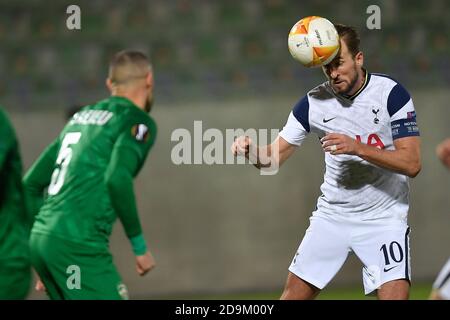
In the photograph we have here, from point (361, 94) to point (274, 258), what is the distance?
562cm

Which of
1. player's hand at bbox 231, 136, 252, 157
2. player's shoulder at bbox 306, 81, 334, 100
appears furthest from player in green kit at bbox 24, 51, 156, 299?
player's shoulder at bbox 306, 81, 334, 100

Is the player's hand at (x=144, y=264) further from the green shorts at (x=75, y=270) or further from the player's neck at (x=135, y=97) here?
the player's neck at (x=135, y=97)

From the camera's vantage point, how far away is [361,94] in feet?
16.8

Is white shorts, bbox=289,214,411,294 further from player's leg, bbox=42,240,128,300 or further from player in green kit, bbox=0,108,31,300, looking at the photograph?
player in green kit, bbox=0,108,31,300

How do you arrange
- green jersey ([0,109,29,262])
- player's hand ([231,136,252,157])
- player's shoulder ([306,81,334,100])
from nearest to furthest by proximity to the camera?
green jersey ([0,109,29,262])
player's hand ([231,136,252,157])
player's shoulder ([306,81,334,100])

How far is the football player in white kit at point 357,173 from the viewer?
496 cm

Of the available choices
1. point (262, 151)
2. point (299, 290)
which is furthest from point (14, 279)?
point (299, 290)

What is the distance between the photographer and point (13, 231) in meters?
3.99

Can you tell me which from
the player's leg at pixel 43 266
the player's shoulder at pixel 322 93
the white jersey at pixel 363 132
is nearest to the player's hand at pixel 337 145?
Answer: the white jersey at pixel 363 132

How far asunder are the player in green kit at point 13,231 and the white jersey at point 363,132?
194 centimetres

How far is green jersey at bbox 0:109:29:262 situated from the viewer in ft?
12.7

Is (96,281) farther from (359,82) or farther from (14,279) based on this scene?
(359,82)
